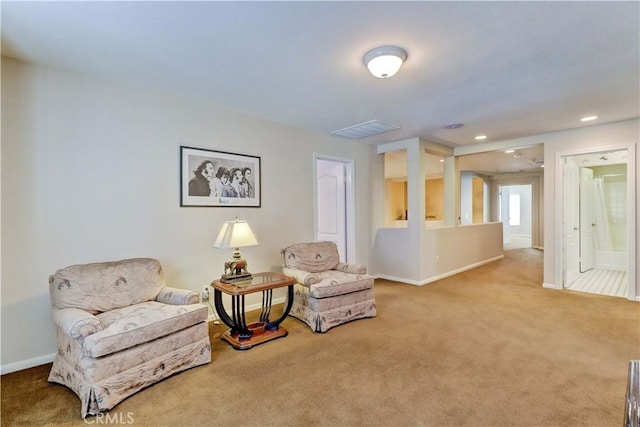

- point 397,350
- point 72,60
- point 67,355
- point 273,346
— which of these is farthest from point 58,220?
point 397,350

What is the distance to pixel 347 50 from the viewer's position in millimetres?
2227

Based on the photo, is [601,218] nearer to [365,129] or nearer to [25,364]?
[365,129]

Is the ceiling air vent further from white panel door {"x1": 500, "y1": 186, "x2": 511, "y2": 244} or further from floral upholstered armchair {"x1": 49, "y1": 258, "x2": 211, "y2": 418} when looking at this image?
white panel door {"x1": 500, "y1": 186, "x2": 511, "y2": 244}

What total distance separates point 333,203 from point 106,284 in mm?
3526

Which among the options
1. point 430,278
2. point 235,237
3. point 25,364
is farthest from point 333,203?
point 25,364

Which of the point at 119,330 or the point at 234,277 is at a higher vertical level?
the point at 234,277

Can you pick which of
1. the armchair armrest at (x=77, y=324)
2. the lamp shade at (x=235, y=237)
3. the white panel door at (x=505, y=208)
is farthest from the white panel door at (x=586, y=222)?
the armchair armrest at (x=77, y=324)

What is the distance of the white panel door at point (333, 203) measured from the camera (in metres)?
5.12

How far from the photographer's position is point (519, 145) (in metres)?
4.88

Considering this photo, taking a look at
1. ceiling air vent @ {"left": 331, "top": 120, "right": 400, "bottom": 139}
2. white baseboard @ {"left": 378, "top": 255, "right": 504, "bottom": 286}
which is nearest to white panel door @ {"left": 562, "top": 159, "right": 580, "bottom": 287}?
white baseboard @ {"left": 378, "top": 255, "right": 504, "bottom": 286}

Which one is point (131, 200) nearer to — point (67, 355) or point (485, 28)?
point (67, 355)

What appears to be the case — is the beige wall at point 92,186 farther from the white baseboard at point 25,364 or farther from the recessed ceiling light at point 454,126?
the recessed ceiling light at point 454,126

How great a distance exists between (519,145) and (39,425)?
6.10m

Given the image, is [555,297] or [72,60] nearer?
[72,60]
